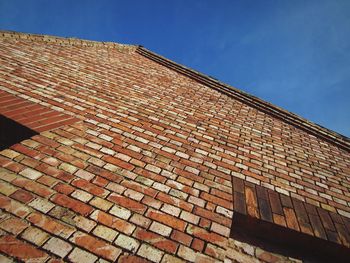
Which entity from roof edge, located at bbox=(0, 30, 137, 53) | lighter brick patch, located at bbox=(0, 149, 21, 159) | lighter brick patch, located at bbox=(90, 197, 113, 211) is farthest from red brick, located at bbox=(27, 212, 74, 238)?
roof edge, located at bbox=(0, 30, 137, 53)

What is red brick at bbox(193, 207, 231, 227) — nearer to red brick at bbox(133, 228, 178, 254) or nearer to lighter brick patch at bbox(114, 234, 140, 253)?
red brick at bbox(133, 228, 178, 254)

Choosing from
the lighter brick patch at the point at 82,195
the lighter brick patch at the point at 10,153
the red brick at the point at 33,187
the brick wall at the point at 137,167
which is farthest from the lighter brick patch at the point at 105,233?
the lighter brick patch at the point at 10,153

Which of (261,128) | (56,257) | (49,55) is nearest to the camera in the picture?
(56,257)

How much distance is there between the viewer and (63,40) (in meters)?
5.03

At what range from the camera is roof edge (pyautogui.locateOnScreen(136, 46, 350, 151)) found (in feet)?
13.1

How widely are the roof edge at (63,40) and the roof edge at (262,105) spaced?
1.76 ft

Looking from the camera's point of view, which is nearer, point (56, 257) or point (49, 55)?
point (56, 257)

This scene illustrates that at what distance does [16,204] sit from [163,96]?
8.53 feet

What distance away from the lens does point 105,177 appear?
6.46 ft

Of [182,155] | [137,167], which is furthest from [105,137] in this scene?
[182,155]

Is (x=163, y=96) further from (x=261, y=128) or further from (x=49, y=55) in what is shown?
(x=49, y=55)

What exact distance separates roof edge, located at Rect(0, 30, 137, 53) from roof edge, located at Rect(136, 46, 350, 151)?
0.54 meters

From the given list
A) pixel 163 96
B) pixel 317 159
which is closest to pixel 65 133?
pixel 163 96

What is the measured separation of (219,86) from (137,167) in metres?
3.29
